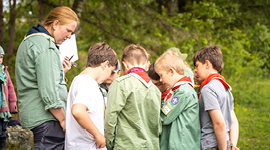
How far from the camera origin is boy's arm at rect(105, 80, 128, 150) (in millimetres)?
2225

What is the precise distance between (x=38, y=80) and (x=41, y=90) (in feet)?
0.28

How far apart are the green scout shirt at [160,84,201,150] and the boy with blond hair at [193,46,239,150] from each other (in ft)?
0.34

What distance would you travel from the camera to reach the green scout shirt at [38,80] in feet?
6.57

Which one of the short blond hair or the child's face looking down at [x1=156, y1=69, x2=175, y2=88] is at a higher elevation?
the short blond hair

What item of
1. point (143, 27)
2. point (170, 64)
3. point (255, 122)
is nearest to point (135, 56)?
point (170, 64)

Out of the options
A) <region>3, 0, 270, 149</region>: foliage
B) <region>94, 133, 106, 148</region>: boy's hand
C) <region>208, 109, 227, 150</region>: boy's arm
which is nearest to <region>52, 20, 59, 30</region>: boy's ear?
<region>94, 133, 106, 148</region>: boy's hand

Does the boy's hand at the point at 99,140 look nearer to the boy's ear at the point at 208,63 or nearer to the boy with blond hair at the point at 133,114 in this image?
the boy with blond hair at the point at 133,114

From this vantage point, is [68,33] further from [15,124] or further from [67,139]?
[15,124]

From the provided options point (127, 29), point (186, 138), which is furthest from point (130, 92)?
point (127, 29)

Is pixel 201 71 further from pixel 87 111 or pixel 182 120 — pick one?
pixel 87 111

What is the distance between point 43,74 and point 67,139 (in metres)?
0.57

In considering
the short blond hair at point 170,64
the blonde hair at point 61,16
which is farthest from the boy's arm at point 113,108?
the blonde hair at point 61,16

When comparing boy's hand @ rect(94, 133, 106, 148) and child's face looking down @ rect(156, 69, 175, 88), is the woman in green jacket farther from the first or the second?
child's face looking down @ rect(156, 69, 175, 88)

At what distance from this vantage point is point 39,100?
207 cm
